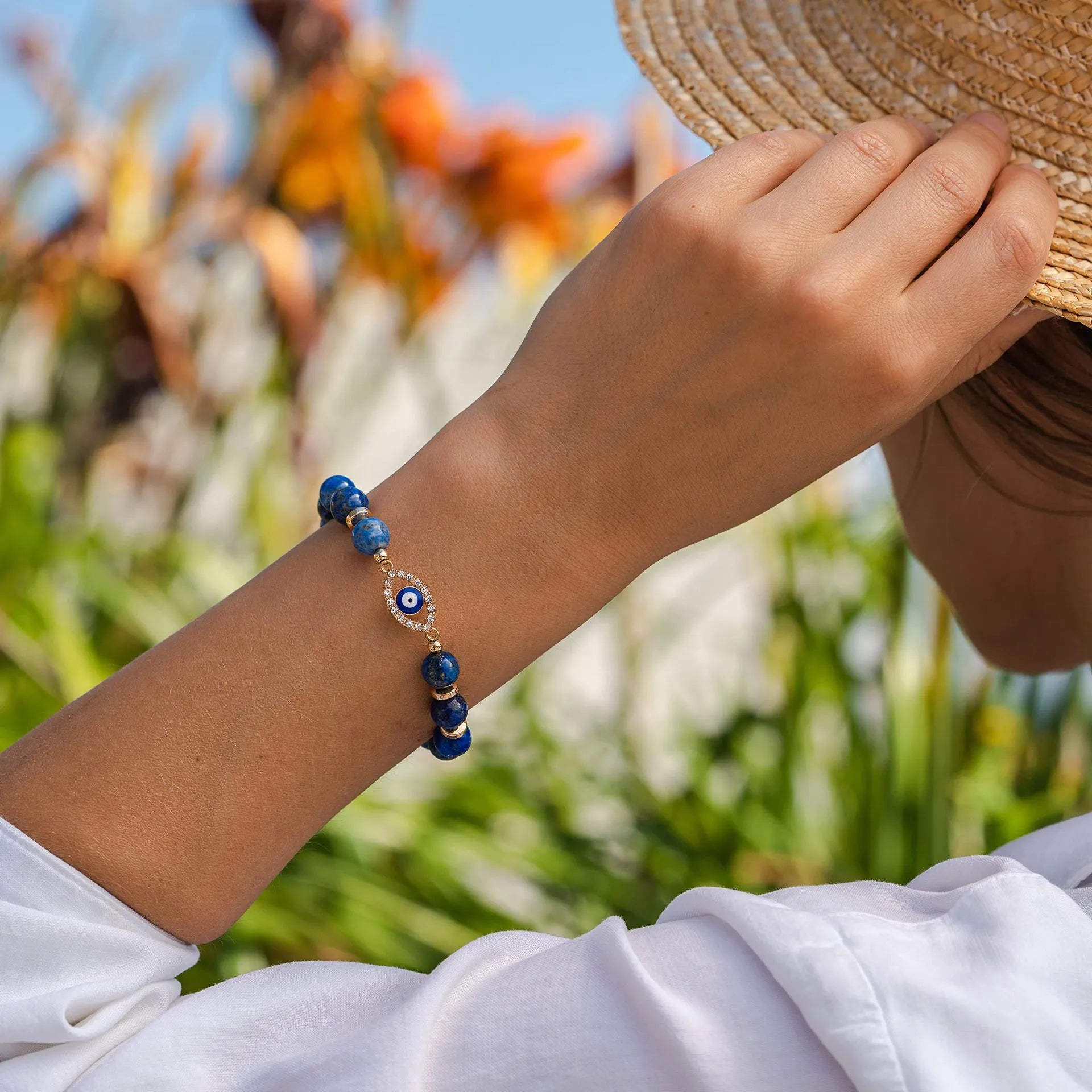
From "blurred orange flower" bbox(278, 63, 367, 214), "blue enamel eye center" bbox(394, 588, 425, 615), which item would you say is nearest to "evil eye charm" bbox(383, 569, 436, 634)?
"blue enamel eye center" bbox(394, 588, 425, 615)

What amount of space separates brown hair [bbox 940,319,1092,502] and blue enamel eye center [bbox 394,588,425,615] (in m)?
0.44

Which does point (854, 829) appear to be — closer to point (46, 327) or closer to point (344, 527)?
point (344, 527)

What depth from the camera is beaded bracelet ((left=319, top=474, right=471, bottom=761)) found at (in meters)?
0.65

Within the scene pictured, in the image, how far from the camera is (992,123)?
71 centimetres

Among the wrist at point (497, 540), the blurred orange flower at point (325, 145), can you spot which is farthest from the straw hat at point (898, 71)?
the blurred orange flower at point (325, 145)

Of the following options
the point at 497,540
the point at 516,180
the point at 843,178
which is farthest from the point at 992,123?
the point at 516,180

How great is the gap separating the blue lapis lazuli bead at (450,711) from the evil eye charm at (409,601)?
0.05 metres

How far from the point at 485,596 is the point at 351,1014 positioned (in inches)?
9.9

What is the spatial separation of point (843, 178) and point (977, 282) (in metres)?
0.09

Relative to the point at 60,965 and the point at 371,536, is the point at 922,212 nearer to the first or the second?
the point at 371,536

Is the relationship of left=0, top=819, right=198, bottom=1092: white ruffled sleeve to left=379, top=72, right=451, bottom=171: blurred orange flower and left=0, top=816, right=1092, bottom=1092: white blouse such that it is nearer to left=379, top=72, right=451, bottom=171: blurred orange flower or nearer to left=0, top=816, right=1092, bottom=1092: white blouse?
left=0, top=816, right=1092, bottom=1092: white blouse

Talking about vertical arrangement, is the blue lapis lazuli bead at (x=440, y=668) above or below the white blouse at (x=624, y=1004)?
above

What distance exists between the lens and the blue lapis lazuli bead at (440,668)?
2.14ft

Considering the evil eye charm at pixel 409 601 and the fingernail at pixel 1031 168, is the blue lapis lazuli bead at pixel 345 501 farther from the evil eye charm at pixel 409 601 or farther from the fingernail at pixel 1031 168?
the fingernail at pixel 1031 168
